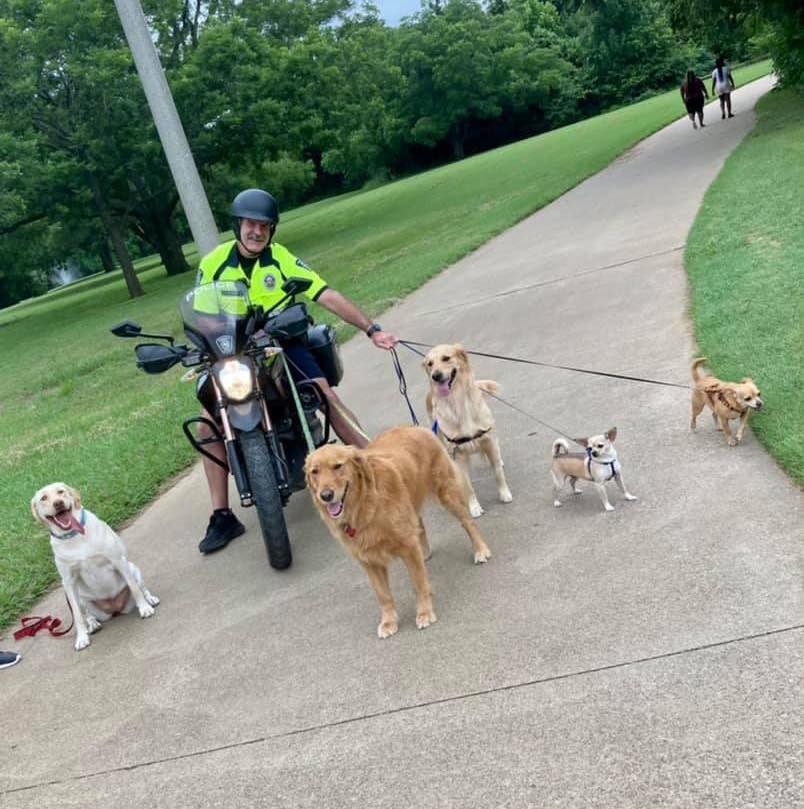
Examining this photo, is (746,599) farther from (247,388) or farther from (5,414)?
(5,414)

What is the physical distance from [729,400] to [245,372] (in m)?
3.08

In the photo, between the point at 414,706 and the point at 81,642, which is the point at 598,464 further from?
the point at 81,642

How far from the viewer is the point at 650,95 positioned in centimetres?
7194

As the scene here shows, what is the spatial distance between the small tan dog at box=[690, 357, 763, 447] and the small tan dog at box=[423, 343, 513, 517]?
56.7 inches

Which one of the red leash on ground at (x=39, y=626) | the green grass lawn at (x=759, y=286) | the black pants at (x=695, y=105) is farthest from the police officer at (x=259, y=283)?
the black pants at (x=695, y=105)

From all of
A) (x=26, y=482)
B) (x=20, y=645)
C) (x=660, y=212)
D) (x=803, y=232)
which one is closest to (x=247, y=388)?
(x=20, y=645)

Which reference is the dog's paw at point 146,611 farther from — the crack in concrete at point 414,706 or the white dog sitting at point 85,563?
the crack in concrete at point 414,706

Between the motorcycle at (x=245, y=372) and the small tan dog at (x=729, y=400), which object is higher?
the motorcycle at (x=245, y=372)

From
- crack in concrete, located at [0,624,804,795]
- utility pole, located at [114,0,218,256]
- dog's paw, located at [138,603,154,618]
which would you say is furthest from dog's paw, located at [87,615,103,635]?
utility pole, located at [114,0,218,256]

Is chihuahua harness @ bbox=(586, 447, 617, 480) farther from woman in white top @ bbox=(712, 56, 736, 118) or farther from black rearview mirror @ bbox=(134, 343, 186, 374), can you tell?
woman in white top @ bbox=(712, 56, 736, 118)

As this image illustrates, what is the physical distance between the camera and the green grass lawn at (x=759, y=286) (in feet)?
17.6

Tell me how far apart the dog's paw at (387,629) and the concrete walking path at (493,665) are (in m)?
0.05

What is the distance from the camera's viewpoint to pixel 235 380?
4.97m

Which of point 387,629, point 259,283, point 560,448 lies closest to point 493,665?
point 387,629
